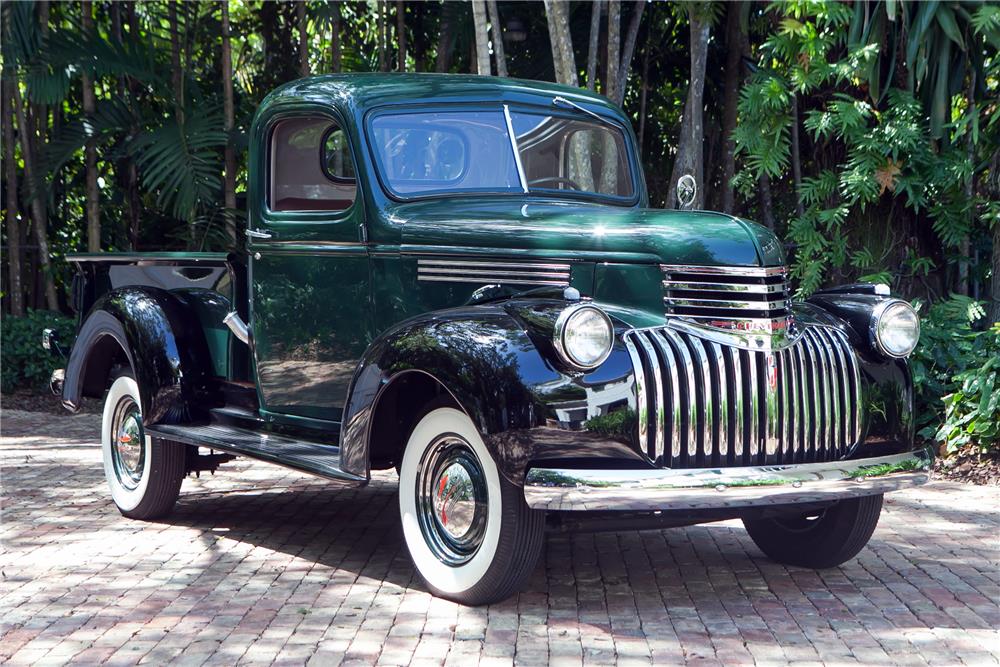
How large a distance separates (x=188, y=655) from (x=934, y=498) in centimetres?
473

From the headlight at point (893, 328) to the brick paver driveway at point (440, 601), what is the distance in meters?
1.00

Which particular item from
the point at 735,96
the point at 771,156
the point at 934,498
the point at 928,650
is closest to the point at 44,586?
the point at 928,650

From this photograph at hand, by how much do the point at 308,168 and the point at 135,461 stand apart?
1983 mm

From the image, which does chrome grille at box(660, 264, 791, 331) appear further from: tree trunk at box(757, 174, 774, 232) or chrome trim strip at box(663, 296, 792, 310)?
tree trunk at box(757, 174, 774, 232)

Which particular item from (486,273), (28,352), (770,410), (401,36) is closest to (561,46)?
(401,36)

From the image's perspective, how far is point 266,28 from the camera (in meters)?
13.6

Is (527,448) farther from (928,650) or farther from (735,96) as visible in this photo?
(735,96)

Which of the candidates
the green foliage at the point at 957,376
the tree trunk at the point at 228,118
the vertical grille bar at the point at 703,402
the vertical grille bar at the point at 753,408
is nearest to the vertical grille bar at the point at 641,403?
the vertical grille bar at the point at 703,402

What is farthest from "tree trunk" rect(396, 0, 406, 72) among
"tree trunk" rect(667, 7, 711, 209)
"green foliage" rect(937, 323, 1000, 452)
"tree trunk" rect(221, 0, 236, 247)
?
"green foliage" rect(937, 323, 1000, 452)

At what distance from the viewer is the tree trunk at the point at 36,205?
12344 mm

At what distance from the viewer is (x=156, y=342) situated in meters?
6.40

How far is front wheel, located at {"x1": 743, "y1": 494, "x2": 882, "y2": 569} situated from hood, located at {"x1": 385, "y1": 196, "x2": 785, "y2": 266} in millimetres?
1176

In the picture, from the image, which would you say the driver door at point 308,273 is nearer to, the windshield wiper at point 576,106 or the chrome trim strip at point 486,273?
the chrome trim strip at point 486,273

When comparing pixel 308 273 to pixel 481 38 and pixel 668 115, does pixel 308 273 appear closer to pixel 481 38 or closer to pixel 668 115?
pixel 481 38
